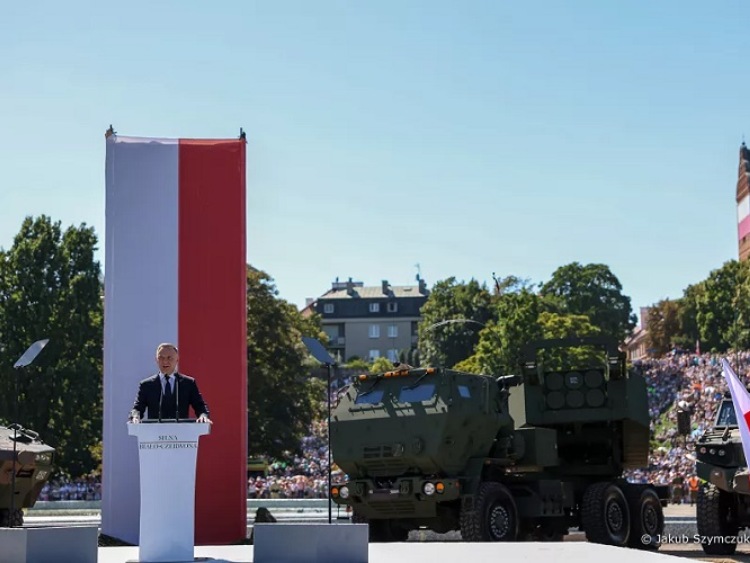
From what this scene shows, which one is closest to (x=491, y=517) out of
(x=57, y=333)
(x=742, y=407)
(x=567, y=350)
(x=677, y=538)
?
(x=677, y=538)

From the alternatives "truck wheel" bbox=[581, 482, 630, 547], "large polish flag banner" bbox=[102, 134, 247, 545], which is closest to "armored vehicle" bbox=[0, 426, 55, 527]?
"large polish flag banner" bbox=[102, 134, 247, 545]

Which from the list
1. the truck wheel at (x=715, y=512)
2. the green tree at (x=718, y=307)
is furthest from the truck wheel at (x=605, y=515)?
the green tree at (x=718, y=307)

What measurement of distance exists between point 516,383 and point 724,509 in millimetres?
3377

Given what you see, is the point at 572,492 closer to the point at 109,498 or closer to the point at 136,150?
the point at 109,498

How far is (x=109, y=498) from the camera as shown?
59.0ft

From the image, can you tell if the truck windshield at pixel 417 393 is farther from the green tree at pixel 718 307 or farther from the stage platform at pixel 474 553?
the green tree at pixel 718 307

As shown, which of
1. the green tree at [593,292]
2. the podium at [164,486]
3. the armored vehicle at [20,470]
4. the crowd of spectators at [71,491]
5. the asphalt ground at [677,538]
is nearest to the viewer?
the podium at [164,486]

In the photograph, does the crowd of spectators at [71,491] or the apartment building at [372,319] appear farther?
the apartment building at [372,319]

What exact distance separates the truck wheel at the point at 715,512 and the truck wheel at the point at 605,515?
1403mm

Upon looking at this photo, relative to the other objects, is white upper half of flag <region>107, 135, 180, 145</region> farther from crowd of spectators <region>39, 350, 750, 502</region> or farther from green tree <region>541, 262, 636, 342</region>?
green tree <region>541, 262, 636, 342</region>

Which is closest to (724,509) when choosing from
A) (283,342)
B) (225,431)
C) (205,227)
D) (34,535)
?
(225,431)

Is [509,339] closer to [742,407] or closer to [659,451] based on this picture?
[659,451]

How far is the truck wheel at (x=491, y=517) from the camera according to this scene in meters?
17.4

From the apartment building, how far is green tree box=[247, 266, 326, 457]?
8845 centimetres
